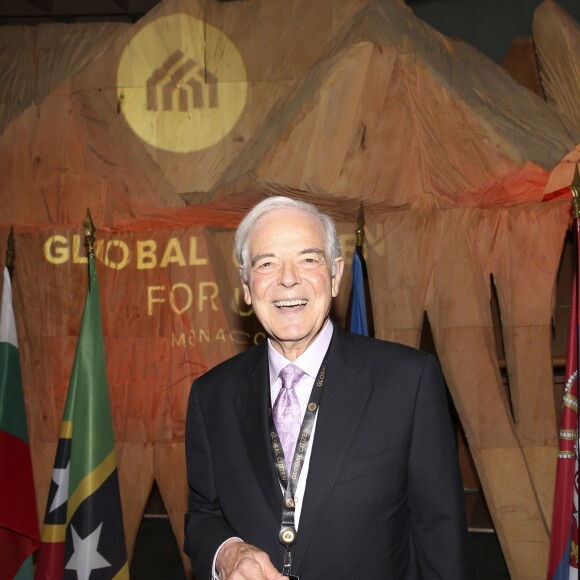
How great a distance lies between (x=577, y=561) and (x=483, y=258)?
1.32 meters

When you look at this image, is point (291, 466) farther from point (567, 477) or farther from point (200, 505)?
point (567, 477)

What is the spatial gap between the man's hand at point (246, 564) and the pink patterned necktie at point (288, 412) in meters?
0.16

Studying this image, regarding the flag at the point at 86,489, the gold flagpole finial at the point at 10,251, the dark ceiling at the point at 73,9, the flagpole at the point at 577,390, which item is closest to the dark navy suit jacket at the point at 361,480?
the flagpole at the point at 577,390

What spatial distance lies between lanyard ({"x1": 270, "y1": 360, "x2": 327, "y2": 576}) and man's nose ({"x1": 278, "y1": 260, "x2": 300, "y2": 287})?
0.17 m

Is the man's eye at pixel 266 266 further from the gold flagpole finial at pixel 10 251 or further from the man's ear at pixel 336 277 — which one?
the gold flagpole finial at pixel 10 251

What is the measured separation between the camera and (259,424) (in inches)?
55.6

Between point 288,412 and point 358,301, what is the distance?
202 centimetres

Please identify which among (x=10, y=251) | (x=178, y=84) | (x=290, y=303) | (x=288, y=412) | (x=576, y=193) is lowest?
(x=288, y=412)

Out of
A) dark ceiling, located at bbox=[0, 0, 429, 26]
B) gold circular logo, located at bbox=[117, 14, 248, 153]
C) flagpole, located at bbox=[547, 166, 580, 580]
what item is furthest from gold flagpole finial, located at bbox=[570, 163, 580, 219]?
dark ceiling, located at bbox=[0, 0, 429, 26]

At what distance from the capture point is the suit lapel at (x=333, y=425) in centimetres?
130

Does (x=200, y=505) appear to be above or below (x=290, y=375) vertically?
below

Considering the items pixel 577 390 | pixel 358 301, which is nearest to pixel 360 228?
pixel 358 301

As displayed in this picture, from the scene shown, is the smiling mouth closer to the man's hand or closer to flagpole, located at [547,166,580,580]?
the man's hand

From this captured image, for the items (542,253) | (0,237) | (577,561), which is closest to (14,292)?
(0,237)
